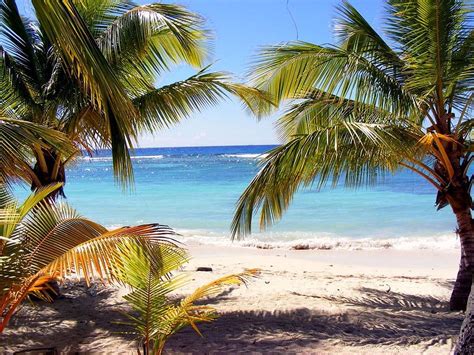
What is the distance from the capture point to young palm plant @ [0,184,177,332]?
3.09m

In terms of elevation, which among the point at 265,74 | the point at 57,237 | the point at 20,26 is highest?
the point at 20,26

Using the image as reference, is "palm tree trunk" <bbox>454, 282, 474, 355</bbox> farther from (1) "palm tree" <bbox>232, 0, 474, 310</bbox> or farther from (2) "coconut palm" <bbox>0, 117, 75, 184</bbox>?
(2) "coconut palm" <bbox>0, 117, 75, 184</bbox>

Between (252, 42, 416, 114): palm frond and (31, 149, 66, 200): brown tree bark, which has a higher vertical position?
(252, 42, 416, 114): palm frond

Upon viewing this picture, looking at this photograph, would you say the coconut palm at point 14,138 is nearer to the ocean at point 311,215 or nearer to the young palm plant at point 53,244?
the young palm plant at point 53,244

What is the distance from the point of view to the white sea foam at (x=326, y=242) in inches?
484

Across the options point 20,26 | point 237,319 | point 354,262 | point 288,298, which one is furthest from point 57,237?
point 354,262

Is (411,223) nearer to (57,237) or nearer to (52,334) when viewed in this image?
(52,334)

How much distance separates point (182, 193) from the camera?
87.5 ft

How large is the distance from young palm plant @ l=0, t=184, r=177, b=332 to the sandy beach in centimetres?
144

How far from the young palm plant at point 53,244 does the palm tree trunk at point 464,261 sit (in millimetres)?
3708

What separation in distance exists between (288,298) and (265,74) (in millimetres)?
2714

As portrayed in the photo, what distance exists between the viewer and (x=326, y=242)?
42.0 ft

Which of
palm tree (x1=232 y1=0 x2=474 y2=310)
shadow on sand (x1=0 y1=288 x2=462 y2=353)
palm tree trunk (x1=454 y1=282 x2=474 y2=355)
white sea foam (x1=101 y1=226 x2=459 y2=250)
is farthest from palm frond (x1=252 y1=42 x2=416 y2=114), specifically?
white sea foam (x1=101 y1=226 x2=459 y2=250)

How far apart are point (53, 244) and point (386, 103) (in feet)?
12.3
